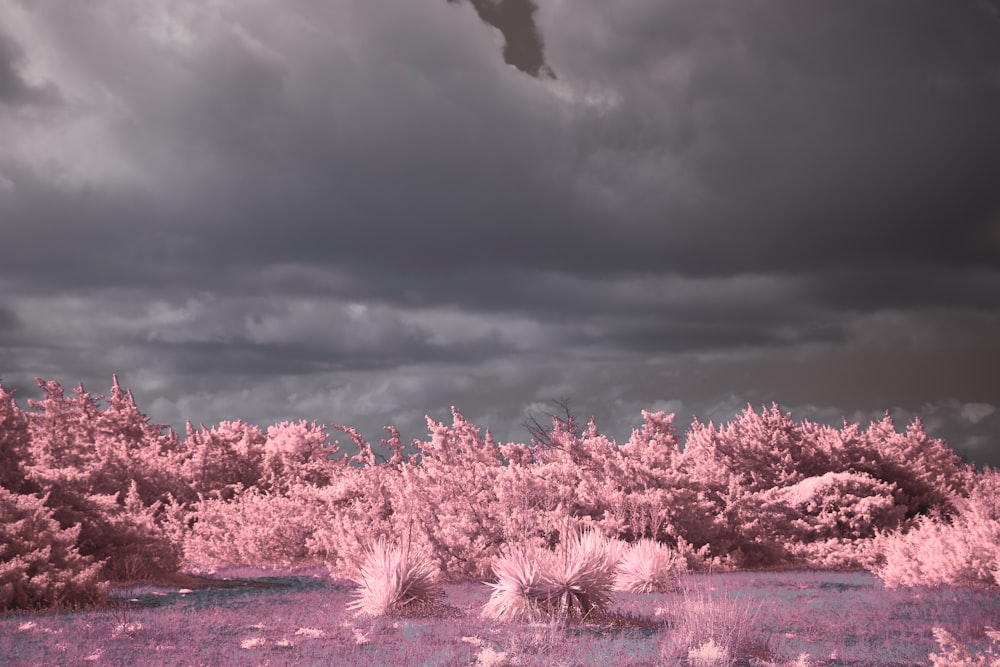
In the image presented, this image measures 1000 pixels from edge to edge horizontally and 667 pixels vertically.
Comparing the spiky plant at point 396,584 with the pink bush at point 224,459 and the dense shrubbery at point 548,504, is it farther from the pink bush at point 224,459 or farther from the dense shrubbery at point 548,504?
the pink bush at point 224,459

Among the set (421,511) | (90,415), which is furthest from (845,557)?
(90,415)

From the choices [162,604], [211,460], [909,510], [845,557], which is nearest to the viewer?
[162,604]

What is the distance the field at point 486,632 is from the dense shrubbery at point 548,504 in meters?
1.80

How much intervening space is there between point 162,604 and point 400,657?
23.4ft

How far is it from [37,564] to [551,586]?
9.25 m

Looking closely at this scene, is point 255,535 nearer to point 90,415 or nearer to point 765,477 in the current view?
point 90,415

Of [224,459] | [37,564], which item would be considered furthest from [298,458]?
[37,564]


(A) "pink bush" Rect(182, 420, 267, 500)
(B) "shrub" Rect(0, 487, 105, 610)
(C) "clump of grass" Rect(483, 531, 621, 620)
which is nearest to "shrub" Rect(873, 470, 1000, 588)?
(C) "clump of grass" Rect(483, 531, 621, 620)

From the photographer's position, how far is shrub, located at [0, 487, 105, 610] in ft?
47.2

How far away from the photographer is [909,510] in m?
26.3

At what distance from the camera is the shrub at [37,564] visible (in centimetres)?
1438

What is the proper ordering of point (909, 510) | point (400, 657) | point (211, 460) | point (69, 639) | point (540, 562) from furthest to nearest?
point (211, 460)
point (909, 510)
point (540, 562)
point (69, 639)
point (400, 657)

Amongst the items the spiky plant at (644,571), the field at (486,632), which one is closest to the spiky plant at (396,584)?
the field at (486,632)

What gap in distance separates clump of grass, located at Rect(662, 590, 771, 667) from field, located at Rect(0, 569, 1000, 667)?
0.08ft
